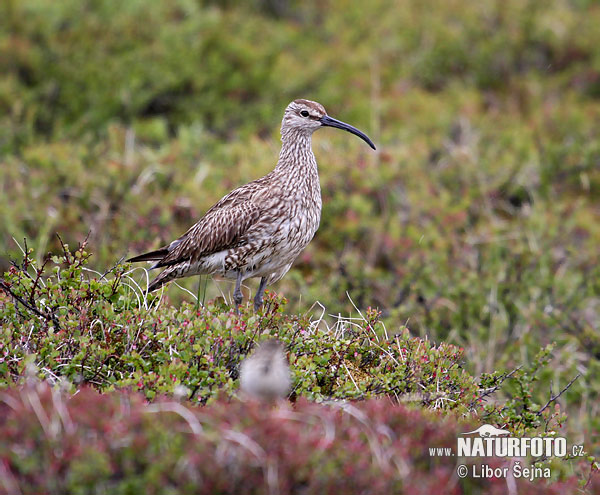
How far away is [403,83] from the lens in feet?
45.7

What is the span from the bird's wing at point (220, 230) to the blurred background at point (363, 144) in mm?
1077

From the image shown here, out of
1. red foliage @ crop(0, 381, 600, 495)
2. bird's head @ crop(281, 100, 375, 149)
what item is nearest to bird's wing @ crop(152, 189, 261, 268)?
bird's head @ crop(281, 100, 375, 149)

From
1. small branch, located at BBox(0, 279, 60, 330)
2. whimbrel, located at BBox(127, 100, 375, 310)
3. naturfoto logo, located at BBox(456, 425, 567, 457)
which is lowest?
naturfoto logo, located at BBox(456, 425, 567, 457)

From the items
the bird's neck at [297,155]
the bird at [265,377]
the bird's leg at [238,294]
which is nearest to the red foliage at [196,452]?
the bird at [265,377]

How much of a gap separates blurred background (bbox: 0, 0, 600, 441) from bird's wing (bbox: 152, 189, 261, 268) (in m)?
1.08

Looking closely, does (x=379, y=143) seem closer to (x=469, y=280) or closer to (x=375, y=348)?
(x=469, y=280)

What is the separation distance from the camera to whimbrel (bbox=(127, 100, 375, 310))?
21.1ft

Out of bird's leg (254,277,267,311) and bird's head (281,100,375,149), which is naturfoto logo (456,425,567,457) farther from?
bird's head (281,100,375,149)

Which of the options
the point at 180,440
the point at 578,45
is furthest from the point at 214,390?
the point at 578,45

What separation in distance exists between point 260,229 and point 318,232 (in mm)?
2886

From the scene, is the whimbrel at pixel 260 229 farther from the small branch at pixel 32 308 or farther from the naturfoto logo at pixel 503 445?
the naturfoto logo at pixel 503 445

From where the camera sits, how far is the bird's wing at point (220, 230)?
6488 mm

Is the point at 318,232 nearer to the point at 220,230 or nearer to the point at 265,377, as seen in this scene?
the point at 220,230

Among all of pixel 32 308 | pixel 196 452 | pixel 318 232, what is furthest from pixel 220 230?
pixel 196 452
